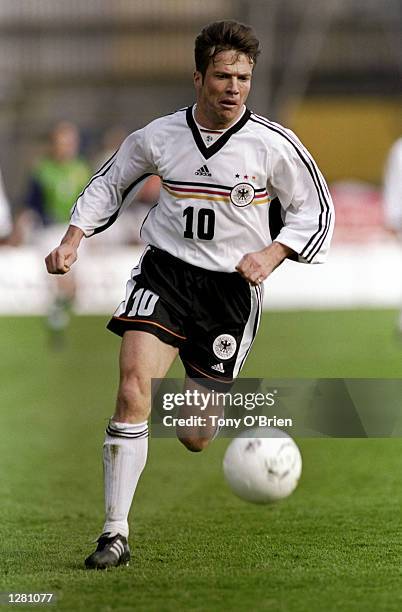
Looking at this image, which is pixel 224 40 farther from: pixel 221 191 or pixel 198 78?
pixel 221 191

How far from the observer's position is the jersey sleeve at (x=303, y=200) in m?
5.29

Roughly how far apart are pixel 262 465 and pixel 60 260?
4.11ft

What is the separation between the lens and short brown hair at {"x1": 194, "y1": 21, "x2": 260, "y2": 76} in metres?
5.19

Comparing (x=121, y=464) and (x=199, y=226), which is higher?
(x=199, y=226)

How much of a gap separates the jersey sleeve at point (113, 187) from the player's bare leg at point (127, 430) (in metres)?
0.53

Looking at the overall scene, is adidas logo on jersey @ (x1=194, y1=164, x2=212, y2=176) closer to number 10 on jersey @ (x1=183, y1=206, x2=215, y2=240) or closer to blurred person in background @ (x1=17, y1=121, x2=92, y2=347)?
number 10 on jersey @ (x1=183, y1=206, x2=215, y2=240)

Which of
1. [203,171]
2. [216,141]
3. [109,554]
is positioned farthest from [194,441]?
[216,141]

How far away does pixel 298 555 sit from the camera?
5383 millimetres

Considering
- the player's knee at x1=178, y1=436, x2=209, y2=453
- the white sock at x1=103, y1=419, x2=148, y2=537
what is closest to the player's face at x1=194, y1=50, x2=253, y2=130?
the white sock at x1=103, y1=419, x2=148, y2=537

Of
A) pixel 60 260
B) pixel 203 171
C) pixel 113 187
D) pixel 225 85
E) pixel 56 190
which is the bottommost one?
pixel 56 190

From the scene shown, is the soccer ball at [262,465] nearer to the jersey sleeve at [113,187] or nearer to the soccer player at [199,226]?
the soccer player at [199,226]

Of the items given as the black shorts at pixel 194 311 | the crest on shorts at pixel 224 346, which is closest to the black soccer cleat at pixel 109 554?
the black shorts at pixel 194 311

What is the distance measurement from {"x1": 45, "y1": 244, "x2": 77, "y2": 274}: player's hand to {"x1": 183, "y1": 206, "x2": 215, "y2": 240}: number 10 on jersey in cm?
49

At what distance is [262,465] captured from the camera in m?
5.62
